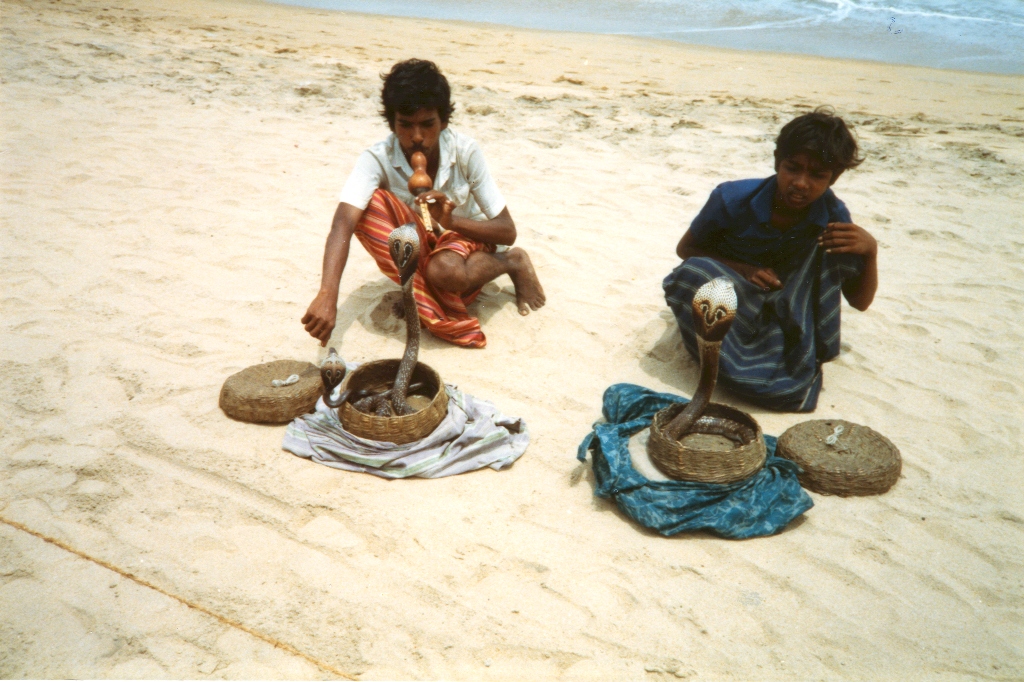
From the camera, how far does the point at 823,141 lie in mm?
2814

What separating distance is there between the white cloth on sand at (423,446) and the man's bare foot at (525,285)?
3.58 feet

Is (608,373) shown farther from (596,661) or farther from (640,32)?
(640,32)

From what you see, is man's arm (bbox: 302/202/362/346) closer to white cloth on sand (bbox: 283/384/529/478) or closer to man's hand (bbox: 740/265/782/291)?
white cloth on sand (bbox: 283/384/529/478)

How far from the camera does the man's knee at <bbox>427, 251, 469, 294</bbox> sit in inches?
137

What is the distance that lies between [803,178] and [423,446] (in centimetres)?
176

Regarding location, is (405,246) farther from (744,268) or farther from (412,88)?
(744,268)

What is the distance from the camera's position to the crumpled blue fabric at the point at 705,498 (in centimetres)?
245

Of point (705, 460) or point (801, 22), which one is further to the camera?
point (801, 22)

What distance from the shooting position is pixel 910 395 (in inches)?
129

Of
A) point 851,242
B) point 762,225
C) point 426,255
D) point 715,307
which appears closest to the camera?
point 715,307

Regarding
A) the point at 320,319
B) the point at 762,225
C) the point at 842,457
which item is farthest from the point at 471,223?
the point at 842,457

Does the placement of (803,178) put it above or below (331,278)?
above

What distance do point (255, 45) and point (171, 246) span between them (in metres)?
5.87

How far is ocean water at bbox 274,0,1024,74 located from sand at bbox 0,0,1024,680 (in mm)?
6340
